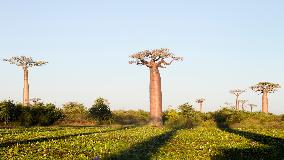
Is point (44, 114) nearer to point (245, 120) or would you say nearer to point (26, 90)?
point (26, 90)

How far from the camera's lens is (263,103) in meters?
82.1

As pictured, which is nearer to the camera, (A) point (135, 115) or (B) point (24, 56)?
(B) point (24, 56)

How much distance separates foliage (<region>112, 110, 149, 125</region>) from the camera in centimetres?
6839

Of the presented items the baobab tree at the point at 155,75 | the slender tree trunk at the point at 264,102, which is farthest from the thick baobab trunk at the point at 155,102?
the slender tree trunk at the point at 264,102

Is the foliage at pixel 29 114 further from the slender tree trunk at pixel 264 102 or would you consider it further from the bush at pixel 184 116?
the slender tree trunk at pixel 264 102

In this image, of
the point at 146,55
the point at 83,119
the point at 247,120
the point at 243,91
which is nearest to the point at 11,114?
the point at 83,119

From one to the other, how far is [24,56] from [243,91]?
57.6 meters

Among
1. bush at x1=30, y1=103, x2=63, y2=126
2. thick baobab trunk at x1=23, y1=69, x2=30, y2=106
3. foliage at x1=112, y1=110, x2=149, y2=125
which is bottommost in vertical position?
foliage at x1=112, y1=110, x2=149, y2=125

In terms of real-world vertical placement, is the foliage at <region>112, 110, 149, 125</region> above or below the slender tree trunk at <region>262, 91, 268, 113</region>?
below

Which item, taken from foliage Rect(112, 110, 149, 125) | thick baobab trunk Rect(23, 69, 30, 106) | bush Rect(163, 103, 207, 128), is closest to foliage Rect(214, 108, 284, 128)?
bush Rect(163, 103, 207, 128)

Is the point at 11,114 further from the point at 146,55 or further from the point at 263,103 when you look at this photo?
the point at 263,103

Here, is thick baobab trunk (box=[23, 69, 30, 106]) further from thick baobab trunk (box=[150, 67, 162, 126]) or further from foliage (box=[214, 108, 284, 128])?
foliage (box=[214, 108, 284, 128])

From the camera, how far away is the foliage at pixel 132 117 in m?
68.4

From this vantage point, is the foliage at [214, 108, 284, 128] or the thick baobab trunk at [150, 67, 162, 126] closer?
the thick baobab trunk at [150, 67, 162, 126]
